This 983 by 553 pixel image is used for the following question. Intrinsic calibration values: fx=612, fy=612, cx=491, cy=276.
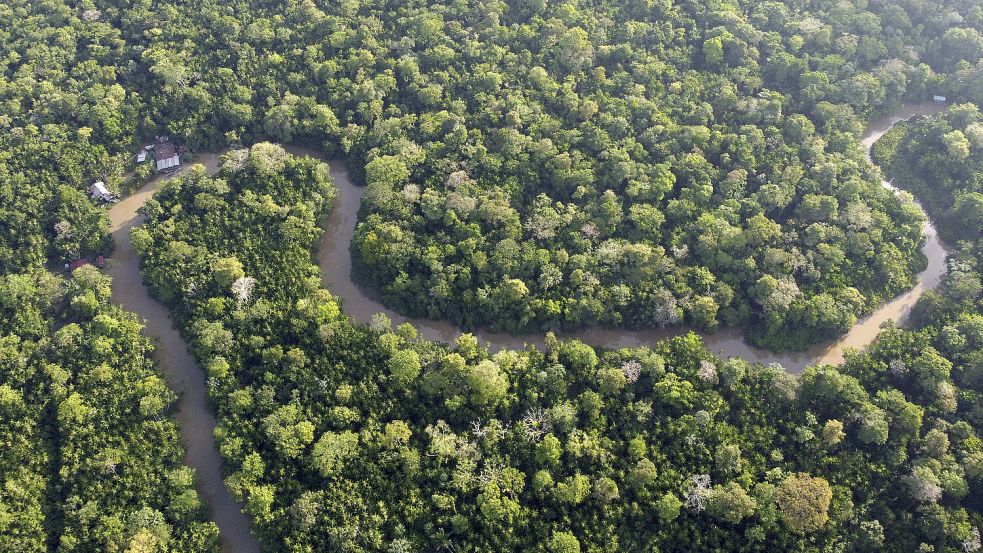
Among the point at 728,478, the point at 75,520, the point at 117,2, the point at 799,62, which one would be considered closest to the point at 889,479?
the point at 728,478

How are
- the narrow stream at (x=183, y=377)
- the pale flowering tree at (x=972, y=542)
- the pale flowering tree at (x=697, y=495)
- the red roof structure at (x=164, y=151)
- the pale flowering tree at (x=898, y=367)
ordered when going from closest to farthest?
the pale flowering tree at (x=972, y=542)
the pale flowering tree at (x=697, y=495)
the narrow stream at (x=183, y=377)
the pale flowering tree at (x=898, y=367)
the red roof structure at (x=164, y=151)

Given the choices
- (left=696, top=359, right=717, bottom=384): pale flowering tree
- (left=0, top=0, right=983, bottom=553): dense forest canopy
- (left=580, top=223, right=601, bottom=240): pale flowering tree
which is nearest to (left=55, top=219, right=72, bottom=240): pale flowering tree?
(left=0, top=0, right=983, bottom=553): dense forest canopy

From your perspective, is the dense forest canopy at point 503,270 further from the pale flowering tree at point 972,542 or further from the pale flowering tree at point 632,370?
the pale flowering tree at point 632,370

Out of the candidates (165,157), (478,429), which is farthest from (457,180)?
(165,157)

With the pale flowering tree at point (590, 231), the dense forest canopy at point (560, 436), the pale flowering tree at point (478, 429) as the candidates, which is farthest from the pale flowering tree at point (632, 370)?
the pale flowering tree at point (590, 231)

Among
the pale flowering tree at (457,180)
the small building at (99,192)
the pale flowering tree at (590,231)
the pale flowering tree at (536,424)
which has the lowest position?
the pale flowering tree at (536,424)

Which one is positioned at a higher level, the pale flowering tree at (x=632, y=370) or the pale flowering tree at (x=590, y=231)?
the pale flowering tree at (x=590, y=231)

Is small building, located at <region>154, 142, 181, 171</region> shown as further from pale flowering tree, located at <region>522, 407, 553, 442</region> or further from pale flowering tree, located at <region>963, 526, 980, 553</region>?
pale flowering tree, located at <region>963, 526, 980, 553</region>
